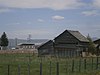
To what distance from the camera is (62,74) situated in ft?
96.8

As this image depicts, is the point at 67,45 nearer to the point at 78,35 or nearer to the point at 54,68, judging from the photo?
the point at 78,35

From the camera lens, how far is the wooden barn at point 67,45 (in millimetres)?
83562

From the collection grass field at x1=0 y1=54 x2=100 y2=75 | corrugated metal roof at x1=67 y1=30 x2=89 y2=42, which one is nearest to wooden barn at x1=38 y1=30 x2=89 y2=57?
corrugated metal roof at x1=67 y1=30 x2=89 y2=42

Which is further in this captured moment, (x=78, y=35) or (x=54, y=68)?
(x=78, y=35)

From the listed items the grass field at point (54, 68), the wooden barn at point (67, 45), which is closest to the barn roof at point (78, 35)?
the wooden barn at point (67, 45)

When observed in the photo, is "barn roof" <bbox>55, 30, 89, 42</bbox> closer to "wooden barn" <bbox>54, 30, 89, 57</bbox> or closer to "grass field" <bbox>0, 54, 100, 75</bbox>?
"wooden barn" <bbox>54, 30, 89, 57</bbox>

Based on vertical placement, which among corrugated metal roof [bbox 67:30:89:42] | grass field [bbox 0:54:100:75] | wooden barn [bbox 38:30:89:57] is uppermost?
corrugated metal roof [bbox 67:30:89:42]

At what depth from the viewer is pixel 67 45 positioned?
3386 inches

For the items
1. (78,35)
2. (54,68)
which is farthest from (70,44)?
(54,68)

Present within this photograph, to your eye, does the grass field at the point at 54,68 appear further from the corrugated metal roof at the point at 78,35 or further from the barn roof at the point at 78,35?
the corrugated metal roof at the point at 78,35

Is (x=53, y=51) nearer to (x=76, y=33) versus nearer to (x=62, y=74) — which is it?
(x=76, y=33)

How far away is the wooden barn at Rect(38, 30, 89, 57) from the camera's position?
83.6 meters

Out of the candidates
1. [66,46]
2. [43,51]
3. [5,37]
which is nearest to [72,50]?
[66,46]

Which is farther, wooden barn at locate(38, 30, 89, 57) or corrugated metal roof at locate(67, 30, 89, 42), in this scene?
corrugated metal roof at locate(67, 30, 89, 42)
